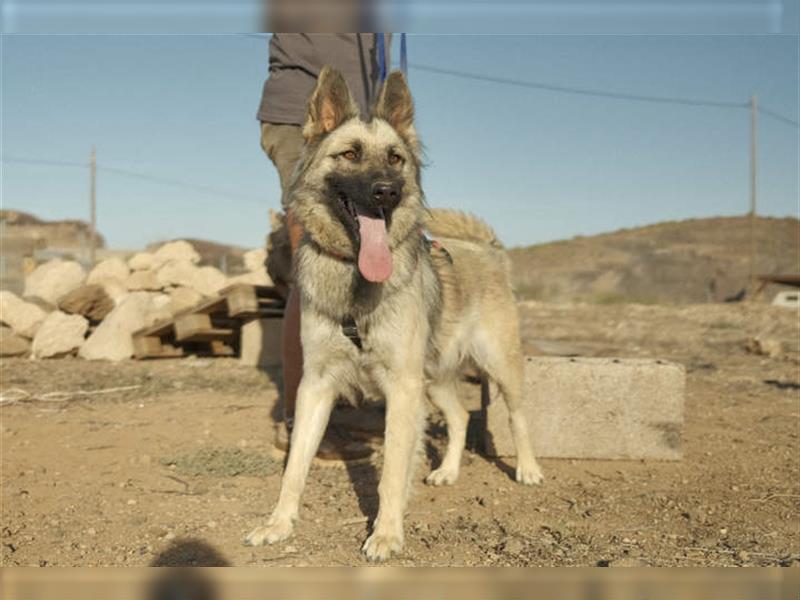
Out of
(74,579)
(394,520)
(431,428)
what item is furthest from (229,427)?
(74,579)

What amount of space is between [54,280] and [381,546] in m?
8.88

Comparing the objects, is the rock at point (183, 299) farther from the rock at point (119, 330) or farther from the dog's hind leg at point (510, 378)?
the dog's hind leg at point (510, 378)

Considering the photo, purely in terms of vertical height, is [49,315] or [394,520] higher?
[49,315]

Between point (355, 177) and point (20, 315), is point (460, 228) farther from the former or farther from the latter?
point (20, 315)

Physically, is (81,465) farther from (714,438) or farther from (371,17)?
(714,438)

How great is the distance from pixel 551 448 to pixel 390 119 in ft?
8.10

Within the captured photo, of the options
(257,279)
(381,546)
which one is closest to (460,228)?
(381,546)

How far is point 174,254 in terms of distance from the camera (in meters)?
11.3

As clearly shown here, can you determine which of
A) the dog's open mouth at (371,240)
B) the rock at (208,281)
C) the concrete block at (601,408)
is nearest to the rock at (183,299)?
the rock at (208,281)

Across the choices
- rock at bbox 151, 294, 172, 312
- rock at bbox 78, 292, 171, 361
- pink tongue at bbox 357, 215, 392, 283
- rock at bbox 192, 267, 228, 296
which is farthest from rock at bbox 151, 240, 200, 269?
pink tongue at bbox 357, 215, 392, 283

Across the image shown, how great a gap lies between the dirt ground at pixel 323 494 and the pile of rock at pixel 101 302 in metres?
1.51

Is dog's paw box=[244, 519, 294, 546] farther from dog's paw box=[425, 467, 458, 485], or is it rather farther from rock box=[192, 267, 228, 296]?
rock box=[192, 267, 228, 296]

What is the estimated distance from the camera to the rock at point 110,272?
10.3 meters

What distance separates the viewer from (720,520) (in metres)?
3.57
